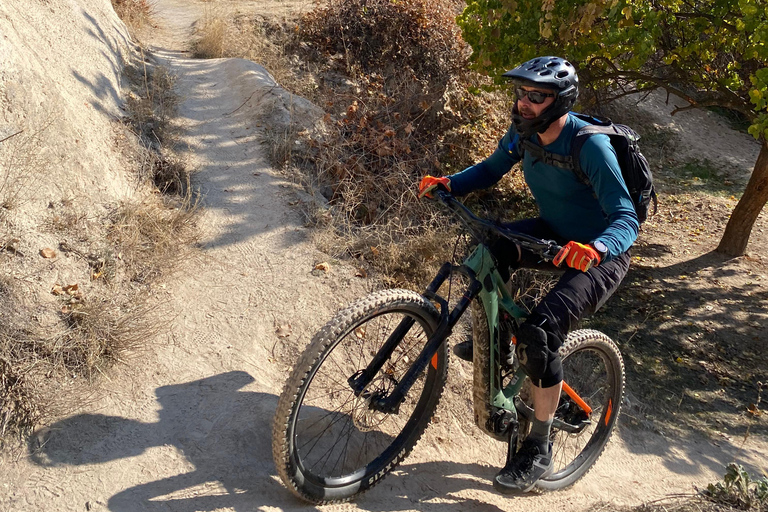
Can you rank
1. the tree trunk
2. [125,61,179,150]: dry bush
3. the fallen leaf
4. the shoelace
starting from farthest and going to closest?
the tree trunk → [125,61,179,150]: dry bush → the fallen leaf → the shoelace

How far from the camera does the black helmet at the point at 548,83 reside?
9.74 feet

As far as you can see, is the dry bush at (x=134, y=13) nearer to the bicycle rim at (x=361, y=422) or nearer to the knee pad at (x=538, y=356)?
the bicycle rim at (x=361, y=422)

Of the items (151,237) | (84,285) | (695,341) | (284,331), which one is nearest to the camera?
(84,285)

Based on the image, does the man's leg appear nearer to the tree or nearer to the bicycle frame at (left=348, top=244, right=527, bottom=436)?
the bicycle frame at (left=348, top=244, right=527, bottom=436)

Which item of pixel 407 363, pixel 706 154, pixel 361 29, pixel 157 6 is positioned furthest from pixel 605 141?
pixel 157 6

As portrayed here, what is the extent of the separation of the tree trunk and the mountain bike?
5084mm

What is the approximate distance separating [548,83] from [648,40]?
3330mm

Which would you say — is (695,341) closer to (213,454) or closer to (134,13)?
(213,454)

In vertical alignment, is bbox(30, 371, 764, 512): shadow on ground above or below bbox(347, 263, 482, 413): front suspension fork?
below

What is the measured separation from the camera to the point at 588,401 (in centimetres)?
496

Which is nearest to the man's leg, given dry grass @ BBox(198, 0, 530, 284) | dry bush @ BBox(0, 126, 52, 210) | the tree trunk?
dry grass @ BBox(198, 0, 530, 284)

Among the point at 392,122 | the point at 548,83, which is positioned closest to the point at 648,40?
the point at 392,122

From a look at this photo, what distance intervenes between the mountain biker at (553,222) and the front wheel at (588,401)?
0.41 metres

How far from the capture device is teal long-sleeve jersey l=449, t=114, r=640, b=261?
2.94m
